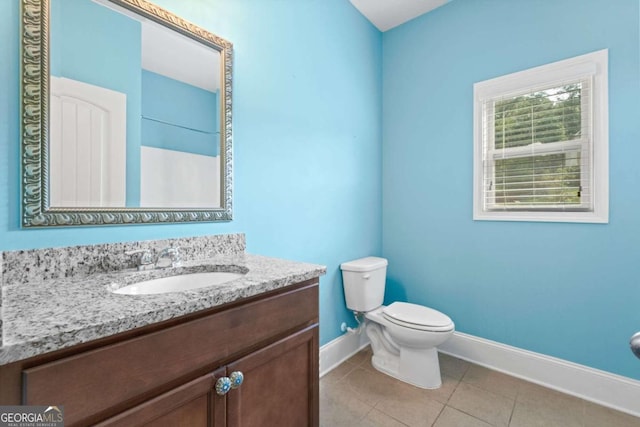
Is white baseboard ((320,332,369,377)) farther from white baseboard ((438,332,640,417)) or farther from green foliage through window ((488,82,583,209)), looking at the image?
green foliage through window ((488,82,583,209))

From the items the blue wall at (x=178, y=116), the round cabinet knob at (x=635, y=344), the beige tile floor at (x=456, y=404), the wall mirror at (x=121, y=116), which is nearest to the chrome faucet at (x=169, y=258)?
the wall mirror at (x=121, y=116)

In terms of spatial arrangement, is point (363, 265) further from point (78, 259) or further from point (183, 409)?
point (78, 259)

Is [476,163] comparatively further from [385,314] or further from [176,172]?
[176,172]

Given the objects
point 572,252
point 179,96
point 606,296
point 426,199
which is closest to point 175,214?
point 179,96

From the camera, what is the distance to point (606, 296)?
1.65 meters

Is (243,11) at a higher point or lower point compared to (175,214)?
higher

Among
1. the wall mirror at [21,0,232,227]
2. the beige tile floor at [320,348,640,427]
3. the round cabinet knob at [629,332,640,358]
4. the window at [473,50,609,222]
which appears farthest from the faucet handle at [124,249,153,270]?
the window at [473,50,609,222]

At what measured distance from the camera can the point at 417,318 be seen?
1803mm

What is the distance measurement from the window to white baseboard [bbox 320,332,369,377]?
52.3 inches

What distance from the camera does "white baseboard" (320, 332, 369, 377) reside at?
1927mm

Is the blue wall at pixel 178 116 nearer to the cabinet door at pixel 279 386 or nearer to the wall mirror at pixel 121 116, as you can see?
the wall mirror at pixel 121 116

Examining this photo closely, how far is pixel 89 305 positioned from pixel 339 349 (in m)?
1.74

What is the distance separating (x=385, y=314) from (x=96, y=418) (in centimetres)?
163

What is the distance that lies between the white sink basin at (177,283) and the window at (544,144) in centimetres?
187
